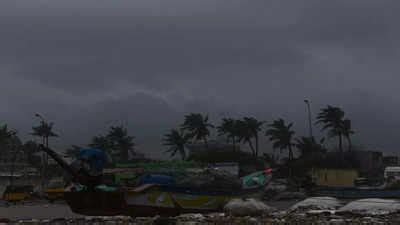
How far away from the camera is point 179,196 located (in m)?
28.6

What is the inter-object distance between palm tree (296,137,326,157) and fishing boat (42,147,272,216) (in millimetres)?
71013

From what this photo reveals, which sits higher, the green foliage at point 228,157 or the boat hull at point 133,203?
the green foliage at point 228,157

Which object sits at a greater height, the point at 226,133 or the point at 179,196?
the point at 226,133

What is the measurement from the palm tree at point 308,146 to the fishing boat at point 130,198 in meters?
71.0

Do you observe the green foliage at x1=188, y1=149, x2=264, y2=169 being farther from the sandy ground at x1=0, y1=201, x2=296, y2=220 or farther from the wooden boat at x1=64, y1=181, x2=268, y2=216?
the wooden boat at x1=64, y1=181, x2=268, y2=216

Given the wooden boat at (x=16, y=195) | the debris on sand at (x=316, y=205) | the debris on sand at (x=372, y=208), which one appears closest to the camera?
the debris on sand at (x=372, y=208)

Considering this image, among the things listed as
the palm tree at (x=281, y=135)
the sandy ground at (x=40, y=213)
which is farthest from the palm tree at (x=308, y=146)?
the sandy ground at (x=40, y=213)

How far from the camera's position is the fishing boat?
1049 inches

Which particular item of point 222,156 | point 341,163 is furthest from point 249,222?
point 222,156

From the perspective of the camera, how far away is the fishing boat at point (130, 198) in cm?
2666

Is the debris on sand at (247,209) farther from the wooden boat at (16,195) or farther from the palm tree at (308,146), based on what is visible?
the palm tree at (308,146)

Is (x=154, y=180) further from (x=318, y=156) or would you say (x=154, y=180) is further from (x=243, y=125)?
(x=243, y=125)

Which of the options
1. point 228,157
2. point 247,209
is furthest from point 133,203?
point 228,157

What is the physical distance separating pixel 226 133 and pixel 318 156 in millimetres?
25054
